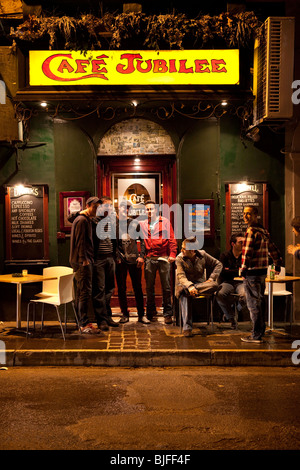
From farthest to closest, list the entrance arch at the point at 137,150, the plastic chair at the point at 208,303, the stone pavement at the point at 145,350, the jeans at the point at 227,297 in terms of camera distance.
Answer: the entrance arch at the point at 137,150 → the jeans at the point at 227,297 → the plastic chair at the point at 208,303 → the stone pavement at the point at 145,350

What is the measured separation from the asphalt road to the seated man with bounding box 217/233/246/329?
1991 millimetres

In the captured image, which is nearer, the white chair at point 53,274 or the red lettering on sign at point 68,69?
the red lettering on sign at point 68,69

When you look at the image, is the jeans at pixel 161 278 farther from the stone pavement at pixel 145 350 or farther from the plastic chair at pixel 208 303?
the stone pavement at pixel 145 350

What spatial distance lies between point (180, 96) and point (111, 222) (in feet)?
8.37

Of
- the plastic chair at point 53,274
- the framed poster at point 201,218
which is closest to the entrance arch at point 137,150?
the framed poster at point 201,218

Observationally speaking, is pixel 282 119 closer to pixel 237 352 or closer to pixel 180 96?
pixel 180 96

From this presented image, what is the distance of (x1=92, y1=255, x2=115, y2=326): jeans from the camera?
8.59m

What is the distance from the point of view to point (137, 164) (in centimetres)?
982

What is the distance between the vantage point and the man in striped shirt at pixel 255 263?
761 cm

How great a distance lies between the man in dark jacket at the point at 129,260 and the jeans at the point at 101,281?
0.30 metres

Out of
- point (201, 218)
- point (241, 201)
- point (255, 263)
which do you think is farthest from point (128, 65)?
point (255, 263)

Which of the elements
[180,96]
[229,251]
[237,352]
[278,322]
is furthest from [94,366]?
[180,96]

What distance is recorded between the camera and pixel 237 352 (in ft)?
23.3
